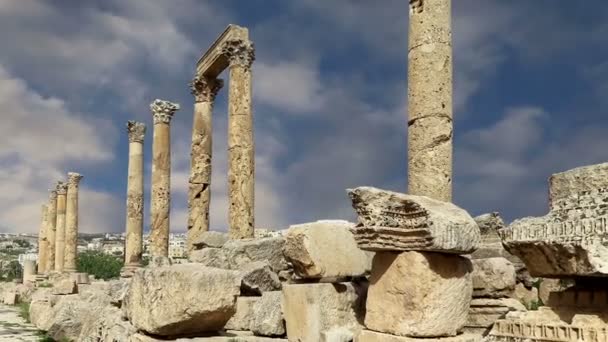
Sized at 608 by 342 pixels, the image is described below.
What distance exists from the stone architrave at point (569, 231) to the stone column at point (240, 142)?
12362 millimetres

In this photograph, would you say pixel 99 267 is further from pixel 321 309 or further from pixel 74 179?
pixel 321 309

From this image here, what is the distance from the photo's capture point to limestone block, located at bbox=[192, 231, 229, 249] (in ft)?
55.4

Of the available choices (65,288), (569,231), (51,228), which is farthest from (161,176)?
(51,228)

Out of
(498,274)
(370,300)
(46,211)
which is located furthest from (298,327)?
(46,211)

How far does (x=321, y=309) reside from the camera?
6.57 metres

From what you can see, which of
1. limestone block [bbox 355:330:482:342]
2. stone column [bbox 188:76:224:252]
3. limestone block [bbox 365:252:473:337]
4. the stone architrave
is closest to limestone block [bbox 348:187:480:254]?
limestone block [bbox 365:252:473:337]

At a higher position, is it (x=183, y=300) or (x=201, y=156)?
(x=201, y=156)

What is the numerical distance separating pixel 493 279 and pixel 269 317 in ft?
8.91

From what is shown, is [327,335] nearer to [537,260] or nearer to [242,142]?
[537,260]

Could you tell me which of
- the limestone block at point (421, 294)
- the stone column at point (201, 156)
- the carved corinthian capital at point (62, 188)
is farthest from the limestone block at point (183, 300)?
the carved corinthian capital at point (62, 188)

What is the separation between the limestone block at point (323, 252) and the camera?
22.3 ft

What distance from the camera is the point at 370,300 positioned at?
598 cm

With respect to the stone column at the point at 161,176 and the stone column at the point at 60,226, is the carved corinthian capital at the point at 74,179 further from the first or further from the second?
the stone column at the point at 161,176

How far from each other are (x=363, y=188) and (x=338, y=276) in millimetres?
1313
